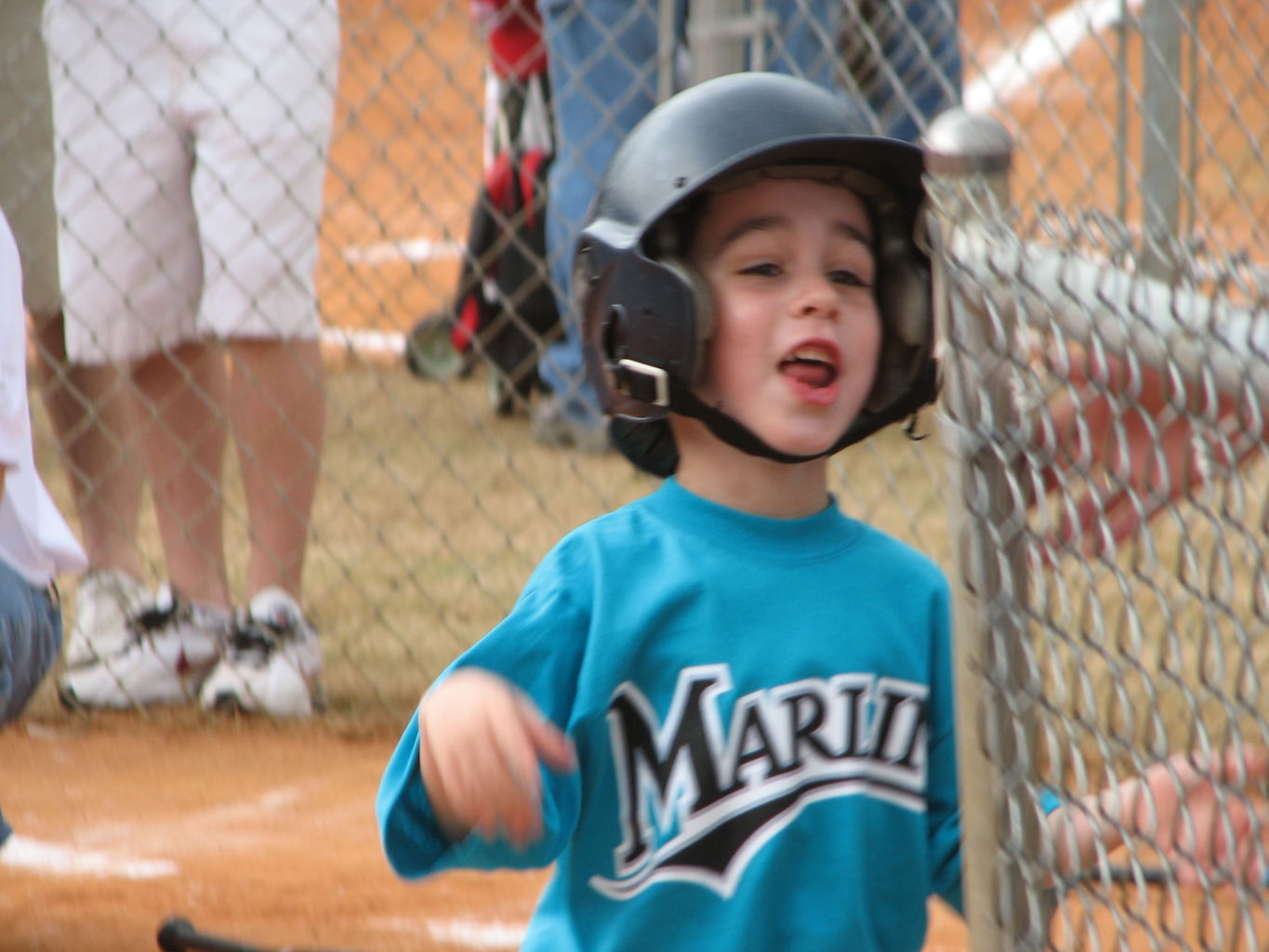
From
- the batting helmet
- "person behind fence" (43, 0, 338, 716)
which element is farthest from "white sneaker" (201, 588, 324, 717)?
the batting helmet

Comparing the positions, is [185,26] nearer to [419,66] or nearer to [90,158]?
[90,158]

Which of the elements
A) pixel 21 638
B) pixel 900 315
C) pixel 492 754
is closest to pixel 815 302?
pixel 900 315

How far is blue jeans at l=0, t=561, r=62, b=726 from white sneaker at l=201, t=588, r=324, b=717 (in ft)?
3.66

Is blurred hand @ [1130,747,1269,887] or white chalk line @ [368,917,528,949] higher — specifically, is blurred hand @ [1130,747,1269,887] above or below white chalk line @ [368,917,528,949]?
above

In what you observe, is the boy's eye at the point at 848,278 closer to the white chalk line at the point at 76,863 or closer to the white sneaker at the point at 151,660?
the white chalk line at the point at 76,863

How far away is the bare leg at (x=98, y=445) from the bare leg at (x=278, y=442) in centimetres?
37

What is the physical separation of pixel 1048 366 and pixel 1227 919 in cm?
173

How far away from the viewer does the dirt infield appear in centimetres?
279

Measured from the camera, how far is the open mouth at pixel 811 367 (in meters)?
1.75

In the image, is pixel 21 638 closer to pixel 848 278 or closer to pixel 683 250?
pixel 683 250

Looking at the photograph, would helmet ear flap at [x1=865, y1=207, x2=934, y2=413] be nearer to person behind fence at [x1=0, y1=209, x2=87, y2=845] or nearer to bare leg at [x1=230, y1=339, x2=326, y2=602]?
person behind fence at [x1=0, y1=209, x2=87, y2=845]

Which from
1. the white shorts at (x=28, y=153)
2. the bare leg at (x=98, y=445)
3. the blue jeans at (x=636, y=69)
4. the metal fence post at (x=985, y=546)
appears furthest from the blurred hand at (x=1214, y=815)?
the white shorts at (x=28, y=153)

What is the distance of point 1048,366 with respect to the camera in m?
1.33

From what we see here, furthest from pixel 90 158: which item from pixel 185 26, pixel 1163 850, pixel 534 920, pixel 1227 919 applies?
pixel 1163 850
